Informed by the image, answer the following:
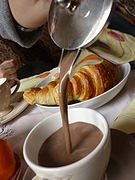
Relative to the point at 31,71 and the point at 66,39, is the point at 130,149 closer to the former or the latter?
the point at 66,39

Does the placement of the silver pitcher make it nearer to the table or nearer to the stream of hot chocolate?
the stream of hot chocolate

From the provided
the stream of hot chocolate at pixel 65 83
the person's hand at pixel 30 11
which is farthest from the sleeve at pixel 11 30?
the stream of hot chocolate at pixel 65 83

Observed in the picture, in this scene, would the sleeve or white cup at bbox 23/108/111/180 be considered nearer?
white cup at bbox 23/108/111/180

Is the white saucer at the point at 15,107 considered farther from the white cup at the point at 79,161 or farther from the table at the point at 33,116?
the white cup at the point at 79,161

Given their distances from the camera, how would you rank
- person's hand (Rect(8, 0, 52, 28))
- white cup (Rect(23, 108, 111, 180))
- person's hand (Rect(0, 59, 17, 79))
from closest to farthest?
white cup (Rect(23, 108, 111, 180))
person's hand (Rect(8, 0, 52, 28))
person's hand (Rect(0, 59, 17, 79))

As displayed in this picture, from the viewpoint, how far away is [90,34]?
0.33 meters

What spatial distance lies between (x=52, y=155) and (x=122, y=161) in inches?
3.5

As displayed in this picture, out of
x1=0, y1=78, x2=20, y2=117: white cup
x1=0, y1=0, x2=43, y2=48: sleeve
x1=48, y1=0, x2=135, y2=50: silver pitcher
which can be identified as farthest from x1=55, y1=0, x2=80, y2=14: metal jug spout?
x1=0, y1=0, x2=43, y2=48: sleeve

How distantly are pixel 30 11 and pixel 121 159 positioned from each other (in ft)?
1.61

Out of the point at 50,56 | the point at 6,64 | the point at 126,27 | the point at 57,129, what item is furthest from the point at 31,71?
the point at 57,129

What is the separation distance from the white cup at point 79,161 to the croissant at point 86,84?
117 mm

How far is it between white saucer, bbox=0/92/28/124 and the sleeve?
0.79 ft

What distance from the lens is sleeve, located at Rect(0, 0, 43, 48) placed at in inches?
30.0

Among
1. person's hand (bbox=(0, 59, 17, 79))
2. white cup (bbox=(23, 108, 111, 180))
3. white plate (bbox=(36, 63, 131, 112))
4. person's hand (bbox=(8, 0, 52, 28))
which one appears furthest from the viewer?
person's hand (bbox=(0, 59, 17, 79))
